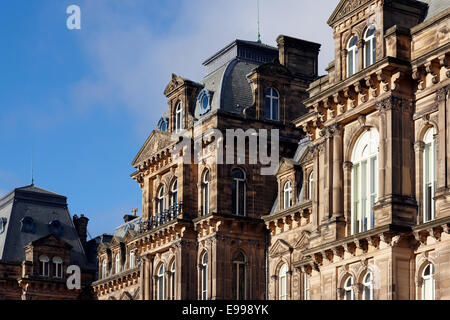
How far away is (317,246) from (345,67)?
6722mm

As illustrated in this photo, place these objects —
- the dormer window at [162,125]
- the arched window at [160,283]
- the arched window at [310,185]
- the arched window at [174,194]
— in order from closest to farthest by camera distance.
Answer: the arched window at [310,185] → the arched window at [174,194] → the arched window at [160,283] → the dormer window at [162,125]

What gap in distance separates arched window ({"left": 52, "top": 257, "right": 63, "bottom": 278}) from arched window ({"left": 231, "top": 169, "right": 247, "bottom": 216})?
29062mm

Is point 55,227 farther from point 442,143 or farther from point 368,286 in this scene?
point 442,143

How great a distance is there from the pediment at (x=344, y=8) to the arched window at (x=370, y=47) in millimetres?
1114

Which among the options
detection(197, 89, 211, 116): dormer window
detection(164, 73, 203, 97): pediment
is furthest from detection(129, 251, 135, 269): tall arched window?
detection(197, 89, 211, 116): dormer window

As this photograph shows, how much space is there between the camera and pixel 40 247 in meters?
80.9

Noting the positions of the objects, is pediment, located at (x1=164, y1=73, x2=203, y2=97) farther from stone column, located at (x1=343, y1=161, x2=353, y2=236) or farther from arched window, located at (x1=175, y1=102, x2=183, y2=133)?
stone column, located at (x1=343, y1=161, x2=353, y2=236)

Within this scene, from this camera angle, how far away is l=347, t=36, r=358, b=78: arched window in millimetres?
42156

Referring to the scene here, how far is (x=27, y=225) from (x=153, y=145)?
→ 2558 centimetres

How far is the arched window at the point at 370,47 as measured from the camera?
41281mm

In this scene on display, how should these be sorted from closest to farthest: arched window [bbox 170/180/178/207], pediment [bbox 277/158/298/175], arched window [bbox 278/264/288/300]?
arched window [bbox 278/264/288/300] < pediment [bbox 277/158/298/175] < arched window [bbox 170/180/178/207]

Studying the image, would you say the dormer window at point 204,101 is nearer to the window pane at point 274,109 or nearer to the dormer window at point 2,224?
the window pane at point 274,109

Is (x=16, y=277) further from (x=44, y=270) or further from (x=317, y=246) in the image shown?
(x=317, y=246)

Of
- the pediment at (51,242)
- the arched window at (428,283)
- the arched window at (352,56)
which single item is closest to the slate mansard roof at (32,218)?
the pediment at (51,242)
